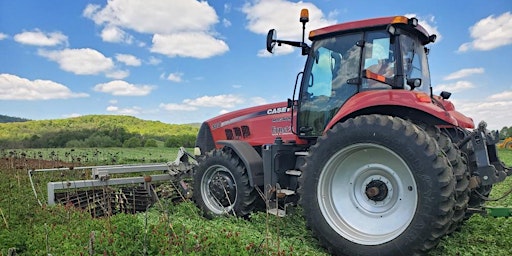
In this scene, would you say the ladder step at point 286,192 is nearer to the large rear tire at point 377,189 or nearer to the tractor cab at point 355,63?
the large rear tire at point 377,189

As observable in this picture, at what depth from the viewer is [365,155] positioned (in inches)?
187

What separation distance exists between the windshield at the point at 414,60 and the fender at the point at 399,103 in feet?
1.53

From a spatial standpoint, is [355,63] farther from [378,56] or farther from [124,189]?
[124,189]

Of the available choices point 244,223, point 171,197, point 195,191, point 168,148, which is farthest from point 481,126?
point 168,148

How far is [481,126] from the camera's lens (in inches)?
187

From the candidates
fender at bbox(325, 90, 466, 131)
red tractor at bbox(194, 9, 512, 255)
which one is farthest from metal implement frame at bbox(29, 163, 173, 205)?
fender at bbox(325, 90, 466, 131)

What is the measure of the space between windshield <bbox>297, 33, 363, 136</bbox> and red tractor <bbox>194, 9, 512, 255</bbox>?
0.01 m

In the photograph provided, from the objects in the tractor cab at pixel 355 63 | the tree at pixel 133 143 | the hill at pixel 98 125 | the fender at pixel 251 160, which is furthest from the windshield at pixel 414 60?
the hill at pixel 98 125

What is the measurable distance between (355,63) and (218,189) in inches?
105

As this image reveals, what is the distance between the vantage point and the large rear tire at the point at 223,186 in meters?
6.14

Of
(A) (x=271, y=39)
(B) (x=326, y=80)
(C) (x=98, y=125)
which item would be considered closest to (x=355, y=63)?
(B) (x=326, y=80)

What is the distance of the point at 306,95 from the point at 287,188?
1276mm

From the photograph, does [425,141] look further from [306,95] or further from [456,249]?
[306,95]

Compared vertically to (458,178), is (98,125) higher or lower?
higher
